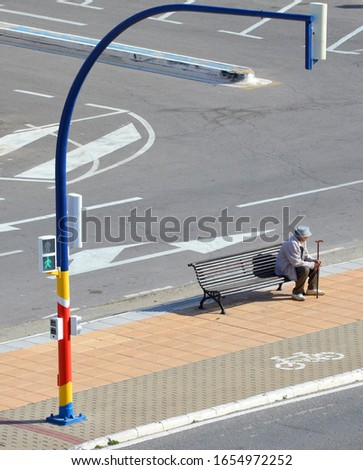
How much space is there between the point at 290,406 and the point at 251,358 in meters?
1.77

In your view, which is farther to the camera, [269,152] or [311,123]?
[311,123]

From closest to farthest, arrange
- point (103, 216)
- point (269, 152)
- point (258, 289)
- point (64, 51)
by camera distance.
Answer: point (258, 289), point (103, 216), point (269, 152), point (64, 51)

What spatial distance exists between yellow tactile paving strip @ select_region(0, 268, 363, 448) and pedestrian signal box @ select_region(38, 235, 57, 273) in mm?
1778

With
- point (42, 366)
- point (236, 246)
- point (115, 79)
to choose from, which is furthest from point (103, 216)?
point (115, 79)

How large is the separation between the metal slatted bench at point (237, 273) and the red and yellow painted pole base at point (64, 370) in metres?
Answer: 4.18

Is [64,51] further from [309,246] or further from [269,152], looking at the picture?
[309,246]

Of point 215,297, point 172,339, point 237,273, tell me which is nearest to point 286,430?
point 172,339

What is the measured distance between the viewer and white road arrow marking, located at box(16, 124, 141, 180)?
2534cm

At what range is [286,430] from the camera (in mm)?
13000

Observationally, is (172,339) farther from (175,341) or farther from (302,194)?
(302,194)

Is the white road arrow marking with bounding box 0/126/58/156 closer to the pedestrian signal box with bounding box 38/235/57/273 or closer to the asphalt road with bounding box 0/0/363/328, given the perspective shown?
the asphalt road with bounding box 0/0/363/328

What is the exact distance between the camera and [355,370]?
14875 mm

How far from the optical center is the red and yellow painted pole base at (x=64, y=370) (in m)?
13.3

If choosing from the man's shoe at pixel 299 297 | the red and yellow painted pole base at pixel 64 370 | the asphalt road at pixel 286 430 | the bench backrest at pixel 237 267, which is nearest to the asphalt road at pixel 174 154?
the bench backrest at pixel 237 267
